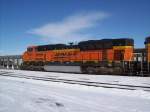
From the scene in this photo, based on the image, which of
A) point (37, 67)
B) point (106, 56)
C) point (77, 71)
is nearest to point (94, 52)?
point (106, 56)

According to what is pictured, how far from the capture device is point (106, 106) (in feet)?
27.3

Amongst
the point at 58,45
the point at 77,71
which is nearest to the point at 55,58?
the point at 58,45

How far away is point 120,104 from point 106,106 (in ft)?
2.13

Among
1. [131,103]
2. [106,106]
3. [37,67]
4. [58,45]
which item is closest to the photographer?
[106,106]

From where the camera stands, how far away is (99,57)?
24.9 metres

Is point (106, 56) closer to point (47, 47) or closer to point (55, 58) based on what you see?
point (55, 58)

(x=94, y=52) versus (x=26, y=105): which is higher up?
(x=94, y=52)

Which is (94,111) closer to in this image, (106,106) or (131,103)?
(106,106)

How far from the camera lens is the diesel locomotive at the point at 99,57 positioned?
2241cm

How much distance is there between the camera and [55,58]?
99.3 feet

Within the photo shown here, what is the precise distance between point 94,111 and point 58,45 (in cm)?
2272

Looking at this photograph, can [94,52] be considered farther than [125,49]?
Yes

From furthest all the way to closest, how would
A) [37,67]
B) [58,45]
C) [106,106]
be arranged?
[37,67], [58,45], [106,106]

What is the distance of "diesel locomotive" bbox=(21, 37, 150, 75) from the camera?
2241 cm
